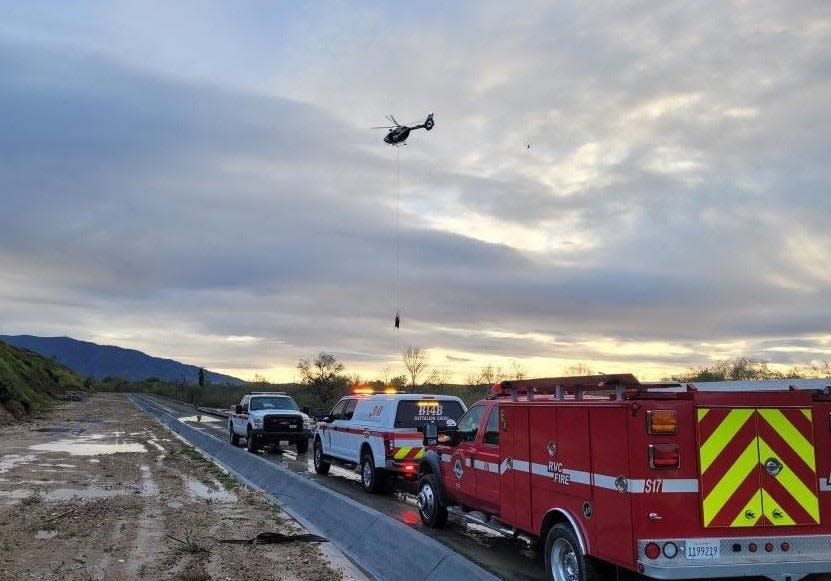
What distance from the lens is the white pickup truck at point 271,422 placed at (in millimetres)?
25344

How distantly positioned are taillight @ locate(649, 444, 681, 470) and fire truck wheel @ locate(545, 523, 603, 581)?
1.26 m

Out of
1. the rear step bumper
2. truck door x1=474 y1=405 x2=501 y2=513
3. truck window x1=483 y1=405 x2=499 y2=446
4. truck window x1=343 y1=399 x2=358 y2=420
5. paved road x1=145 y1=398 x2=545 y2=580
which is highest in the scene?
truck window x1=343 y1=399 x2=358 y2=420

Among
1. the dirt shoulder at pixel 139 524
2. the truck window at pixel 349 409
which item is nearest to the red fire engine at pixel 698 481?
the dirt shoulder at pixel 139 524

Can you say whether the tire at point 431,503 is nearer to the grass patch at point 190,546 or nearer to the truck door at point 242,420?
the grass patch at point 190,546

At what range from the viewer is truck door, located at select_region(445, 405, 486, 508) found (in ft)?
32.4

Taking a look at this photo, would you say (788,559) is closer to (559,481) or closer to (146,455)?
(559,481)

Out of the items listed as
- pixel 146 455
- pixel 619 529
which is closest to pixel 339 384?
pixel 146 455

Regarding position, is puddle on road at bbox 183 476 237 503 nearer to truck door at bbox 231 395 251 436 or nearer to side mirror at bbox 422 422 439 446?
side mirror at bbox 422 422 439 446

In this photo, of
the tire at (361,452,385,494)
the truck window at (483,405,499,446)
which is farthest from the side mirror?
the tire at (361,452,385,494)

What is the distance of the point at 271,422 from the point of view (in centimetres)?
2536

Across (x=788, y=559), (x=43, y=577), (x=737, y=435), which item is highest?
(x=737, y=435)

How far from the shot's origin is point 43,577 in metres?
8.45

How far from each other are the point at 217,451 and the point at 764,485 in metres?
20.0

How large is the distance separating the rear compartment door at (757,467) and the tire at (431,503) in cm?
556
